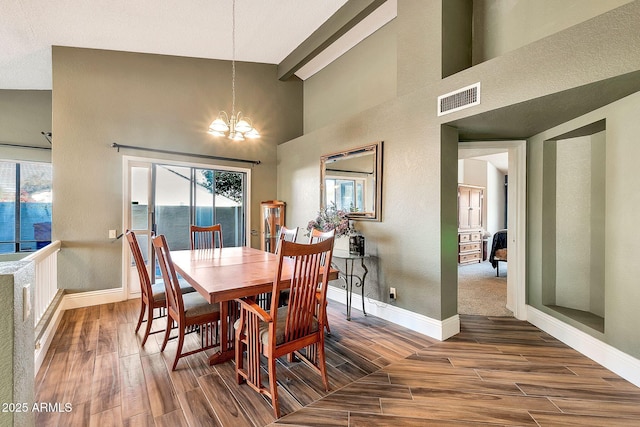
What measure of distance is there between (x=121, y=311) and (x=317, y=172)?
3088 millimetres

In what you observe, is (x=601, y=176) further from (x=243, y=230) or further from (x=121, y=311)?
(x=121, y=311)

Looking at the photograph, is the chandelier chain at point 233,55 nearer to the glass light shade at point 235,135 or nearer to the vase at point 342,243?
the glass light shade at point 235,135

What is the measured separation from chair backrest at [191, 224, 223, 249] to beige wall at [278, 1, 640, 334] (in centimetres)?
193

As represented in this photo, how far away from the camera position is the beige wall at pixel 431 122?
185 cm

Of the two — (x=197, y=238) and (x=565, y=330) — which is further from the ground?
(x=197, y=238)

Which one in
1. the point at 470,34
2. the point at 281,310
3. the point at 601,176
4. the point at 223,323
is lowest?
the point at 223,323

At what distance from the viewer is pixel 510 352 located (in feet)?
8.18

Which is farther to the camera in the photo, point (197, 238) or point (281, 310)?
point (197, 238)

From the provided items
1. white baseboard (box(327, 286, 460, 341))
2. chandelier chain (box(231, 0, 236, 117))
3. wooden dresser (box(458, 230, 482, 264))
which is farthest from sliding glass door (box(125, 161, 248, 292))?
wooden dresser (box(458, 230, 482, 264))

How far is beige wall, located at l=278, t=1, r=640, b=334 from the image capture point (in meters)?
1.85

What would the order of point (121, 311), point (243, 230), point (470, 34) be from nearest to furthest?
point (470, 34), point (121, 311), point (243, 230)

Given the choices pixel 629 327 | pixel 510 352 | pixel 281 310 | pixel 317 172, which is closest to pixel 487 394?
pixel 510 352

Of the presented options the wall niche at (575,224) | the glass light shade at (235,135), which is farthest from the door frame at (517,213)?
the glass light shade at (235,135)

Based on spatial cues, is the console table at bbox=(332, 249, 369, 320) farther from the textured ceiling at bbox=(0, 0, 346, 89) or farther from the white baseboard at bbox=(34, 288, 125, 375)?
the textured ceiling at bbox=(0, 0, 346, 89)
